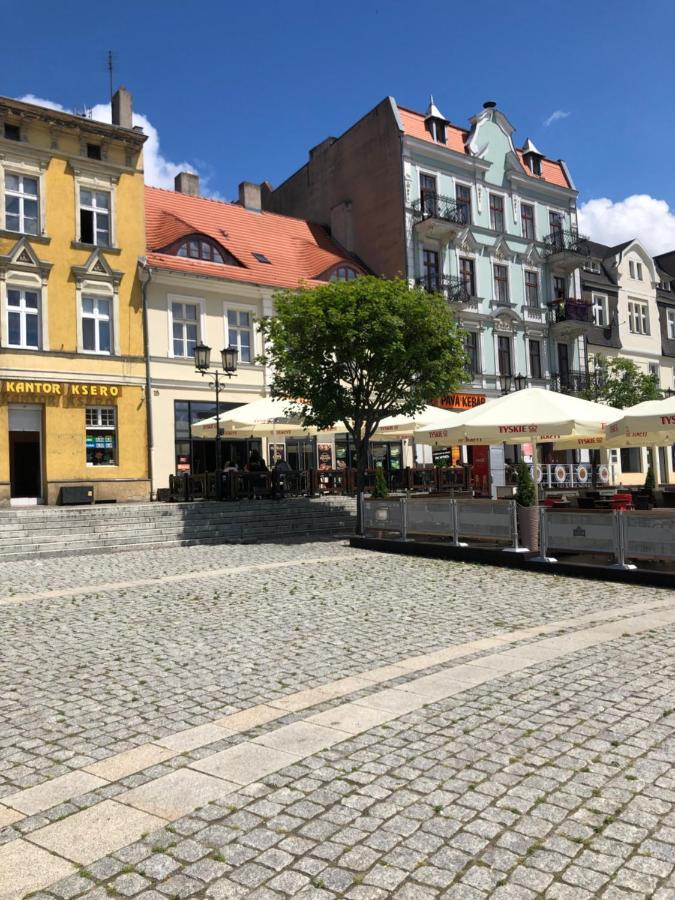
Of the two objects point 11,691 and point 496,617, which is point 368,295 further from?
point 11,691

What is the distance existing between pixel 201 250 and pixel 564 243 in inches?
785

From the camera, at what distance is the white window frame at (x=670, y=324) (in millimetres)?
46344

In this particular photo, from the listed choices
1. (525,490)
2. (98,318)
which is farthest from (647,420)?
(98,318)

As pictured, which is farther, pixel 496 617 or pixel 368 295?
pixel 368 295

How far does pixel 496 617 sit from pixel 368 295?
10.6 metres

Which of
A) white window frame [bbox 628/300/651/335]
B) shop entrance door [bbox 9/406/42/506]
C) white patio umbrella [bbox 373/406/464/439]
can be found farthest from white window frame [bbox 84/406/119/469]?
white window frame [bbox 628/300/651/335]

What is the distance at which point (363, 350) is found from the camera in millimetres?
17984

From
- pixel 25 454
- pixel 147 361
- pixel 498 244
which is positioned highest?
pixel 498 244

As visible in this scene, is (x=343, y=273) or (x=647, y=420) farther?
(x=343, y=273)

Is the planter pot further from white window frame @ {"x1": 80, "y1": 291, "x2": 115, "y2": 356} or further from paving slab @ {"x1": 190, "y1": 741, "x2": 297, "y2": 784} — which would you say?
white window frame @ {"x1": 80, "y1": 291, "x2": 115, "y2": 356}

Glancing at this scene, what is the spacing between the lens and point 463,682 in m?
6.02

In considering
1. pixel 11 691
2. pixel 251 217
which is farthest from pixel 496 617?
pixel 251 217

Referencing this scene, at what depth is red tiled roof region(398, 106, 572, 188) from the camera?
34.7 m

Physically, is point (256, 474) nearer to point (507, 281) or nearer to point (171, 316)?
point (171, 316)
